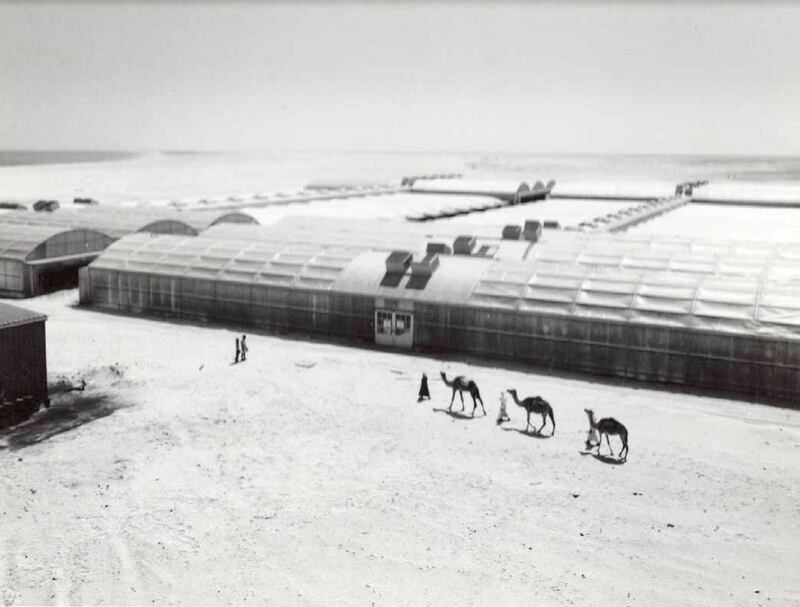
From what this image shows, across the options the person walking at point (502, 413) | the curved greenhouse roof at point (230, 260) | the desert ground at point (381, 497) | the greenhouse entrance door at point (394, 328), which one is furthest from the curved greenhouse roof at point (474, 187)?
the person walking at point (502, 413)

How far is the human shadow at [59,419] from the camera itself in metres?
27.9

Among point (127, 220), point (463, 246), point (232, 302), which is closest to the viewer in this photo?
point (463, 246)

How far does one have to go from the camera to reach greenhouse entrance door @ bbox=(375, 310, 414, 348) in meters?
41.8

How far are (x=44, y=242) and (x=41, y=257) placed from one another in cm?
108

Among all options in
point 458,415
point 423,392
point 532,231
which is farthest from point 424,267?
point 532,231

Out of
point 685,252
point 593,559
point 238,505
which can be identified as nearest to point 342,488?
point 238,505

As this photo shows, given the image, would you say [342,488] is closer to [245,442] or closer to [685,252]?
[245,442]

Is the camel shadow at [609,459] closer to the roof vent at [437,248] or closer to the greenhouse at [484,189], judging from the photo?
the roof vent at [437,248]

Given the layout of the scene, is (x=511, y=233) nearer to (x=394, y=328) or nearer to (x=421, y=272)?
(x=421, y=272)

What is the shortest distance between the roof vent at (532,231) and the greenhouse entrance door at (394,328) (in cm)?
1636

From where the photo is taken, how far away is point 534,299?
129 feet

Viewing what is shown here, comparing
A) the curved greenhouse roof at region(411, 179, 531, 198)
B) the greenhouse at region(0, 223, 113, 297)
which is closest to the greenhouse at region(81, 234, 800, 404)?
the greenhouse at region(0, 223, 113, 297)

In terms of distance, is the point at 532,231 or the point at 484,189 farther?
the point at 484,189

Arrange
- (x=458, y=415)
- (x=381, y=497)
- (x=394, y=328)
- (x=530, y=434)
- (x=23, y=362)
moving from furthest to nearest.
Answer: (x=394, y=328), (x=458, y=415), (x=23, y=362), (x=530, y=434), (x=381, y=497)
